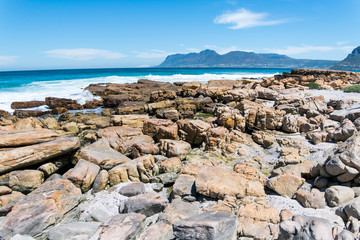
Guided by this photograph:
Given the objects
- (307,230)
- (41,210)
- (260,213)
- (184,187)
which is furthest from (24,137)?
(307,230)

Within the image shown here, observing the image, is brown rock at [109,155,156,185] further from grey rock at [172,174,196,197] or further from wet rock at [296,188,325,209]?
wet rock at [296,188,325,209]

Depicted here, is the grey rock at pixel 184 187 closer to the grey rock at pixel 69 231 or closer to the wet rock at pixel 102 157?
the grey rock at pixel 69 231

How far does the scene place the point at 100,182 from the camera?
614 centimetres

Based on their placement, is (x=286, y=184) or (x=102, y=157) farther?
(x=102, y=157)

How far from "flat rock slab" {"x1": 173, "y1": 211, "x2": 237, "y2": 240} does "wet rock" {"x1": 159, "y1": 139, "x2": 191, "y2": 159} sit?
13.8 ft

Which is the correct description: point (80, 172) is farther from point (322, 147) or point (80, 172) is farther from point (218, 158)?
point (322, 147)

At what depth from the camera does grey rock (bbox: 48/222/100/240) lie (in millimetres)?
4199

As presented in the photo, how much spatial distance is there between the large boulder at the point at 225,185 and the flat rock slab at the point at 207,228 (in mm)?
1488

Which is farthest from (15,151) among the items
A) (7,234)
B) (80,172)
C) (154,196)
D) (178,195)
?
(178,195)

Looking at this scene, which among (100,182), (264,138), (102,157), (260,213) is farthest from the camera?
(264,138)

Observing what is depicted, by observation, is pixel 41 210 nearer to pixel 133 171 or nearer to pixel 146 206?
pixel 146 206

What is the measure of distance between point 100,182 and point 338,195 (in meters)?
5.62

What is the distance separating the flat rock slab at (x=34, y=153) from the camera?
244 inches

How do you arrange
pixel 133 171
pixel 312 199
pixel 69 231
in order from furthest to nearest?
1. pixel 133 171
2. pixel 312 199
3. pixel 69 231
